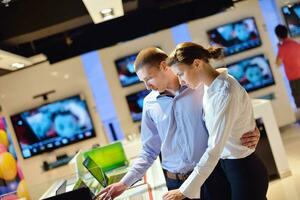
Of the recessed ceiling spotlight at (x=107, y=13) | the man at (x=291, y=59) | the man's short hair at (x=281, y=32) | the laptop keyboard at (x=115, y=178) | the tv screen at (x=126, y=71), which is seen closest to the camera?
the laptop keyboard at (x=115, y=178)

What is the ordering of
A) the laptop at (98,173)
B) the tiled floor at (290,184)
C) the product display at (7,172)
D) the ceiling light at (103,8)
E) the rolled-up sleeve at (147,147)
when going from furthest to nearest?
the product display at (7,172) → the tiled floor at (290,184) → the ceiling light at (103,8) → the laptop at (98,173) → the rolled-up sleeve at (147,147)

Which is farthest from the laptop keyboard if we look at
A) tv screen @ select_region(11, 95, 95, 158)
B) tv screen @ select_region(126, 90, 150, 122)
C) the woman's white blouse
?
tv screen @ select_region(11, 95, 95, 158)

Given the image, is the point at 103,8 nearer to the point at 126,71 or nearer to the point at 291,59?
the point at 126,71

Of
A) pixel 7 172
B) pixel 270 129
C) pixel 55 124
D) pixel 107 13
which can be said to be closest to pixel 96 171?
pixel 107 13

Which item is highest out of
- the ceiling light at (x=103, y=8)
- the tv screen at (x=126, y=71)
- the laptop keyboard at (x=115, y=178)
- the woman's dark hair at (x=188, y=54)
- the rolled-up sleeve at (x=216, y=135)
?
the ceiling light at (x=103, y=8)

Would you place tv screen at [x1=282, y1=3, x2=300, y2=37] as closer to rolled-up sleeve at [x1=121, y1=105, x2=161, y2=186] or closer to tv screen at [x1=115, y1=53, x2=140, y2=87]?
tv screen at [x1=115, y1=53, x2=140, y2=87]

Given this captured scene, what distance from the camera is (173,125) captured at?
7.09 feet

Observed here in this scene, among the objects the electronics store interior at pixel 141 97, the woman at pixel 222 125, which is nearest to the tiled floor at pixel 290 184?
the electronics store interior at pixel 141 97

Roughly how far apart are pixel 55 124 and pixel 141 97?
146cm

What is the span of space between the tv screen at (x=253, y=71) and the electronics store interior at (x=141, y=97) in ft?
0.05

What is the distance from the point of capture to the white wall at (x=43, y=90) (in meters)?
6.41

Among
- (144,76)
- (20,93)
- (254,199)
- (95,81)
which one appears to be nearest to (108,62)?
→ (95,81)

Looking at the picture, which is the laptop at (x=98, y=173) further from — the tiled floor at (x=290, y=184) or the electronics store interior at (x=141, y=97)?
the tiled floor at (x=290, y=184)

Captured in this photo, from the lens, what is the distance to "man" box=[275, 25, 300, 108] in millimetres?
5742
